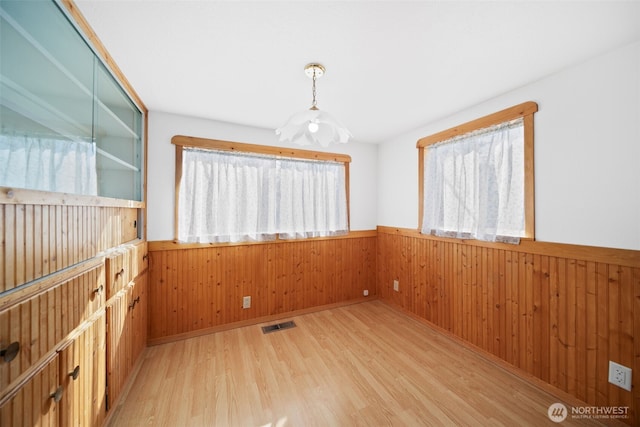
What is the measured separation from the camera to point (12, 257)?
2.63ft

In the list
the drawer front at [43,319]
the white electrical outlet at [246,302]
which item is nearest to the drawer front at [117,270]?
the drawer front at [43,319]

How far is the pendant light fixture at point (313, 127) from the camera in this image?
147cm

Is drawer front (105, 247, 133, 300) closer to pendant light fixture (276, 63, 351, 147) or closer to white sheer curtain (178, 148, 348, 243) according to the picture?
white sheer curtain (178, 148, 348, 243)

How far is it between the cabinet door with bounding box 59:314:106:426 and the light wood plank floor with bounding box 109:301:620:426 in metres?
0.30

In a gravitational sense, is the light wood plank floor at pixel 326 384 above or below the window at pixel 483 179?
below

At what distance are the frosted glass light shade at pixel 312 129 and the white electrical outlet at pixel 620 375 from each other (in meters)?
2.27

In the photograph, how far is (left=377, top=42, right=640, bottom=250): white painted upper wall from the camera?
1.42 meters

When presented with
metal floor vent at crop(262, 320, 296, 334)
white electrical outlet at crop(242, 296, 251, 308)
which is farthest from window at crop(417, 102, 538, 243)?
white electrical outlet at crop(242, 296, 251, 308)

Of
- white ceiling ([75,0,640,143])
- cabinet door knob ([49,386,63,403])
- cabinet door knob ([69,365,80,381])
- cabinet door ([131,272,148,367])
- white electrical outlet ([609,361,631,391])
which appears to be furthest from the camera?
cabinet door ([131,272,148,367])

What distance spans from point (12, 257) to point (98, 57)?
135cm

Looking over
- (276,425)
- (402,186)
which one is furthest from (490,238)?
(276,425)

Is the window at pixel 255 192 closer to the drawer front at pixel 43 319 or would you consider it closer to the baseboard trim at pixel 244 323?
the baseboard trim at pixel 244 323

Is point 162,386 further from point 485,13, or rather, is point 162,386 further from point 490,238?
point 485,13

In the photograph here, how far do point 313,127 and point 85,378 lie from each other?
6.21ft
